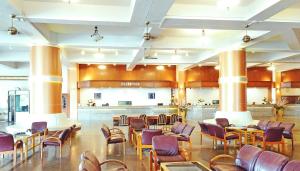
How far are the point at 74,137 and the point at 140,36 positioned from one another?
470 centimetres

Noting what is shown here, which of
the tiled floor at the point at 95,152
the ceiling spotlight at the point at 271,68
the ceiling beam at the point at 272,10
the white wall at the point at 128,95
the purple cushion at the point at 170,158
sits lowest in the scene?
the tiled floor at the point at 95,152

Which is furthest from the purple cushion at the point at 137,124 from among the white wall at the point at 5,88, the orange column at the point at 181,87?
the white wall at the point at 5,88

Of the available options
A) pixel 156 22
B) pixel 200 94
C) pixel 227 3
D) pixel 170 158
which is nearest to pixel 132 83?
pixel 200 94

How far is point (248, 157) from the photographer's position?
4.46 metres

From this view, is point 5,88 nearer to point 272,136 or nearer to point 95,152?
point 95,152

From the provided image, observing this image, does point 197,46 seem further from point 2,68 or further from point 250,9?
point 2,68

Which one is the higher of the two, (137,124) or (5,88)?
(5,88)

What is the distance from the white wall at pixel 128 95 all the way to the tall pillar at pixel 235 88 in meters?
9.13

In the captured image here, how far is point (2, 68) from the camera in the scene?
17.5m

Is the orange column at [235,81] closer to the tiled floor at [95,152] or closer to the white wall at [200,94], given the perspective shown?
the tiled floor at [95,152]

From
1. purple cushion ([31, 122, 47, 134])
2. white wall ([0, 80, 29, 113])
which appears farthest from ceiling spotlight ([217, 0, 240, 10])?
white wall ([0, 80, 29, 113])

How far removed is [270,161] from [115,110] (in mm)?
14049

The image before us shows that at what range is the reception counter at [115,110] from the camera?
1703cm

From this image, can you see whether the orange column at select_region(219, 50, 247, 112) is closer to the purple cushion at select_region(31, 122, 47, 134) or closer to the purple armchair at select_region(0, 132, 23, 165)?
the purple cushion at select_region(31, 122, 47, 134)
